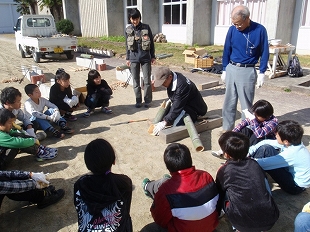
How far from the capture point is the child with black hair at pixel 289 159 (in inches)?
104

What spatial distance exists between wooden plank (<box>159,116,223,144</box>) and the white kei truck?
8.77m

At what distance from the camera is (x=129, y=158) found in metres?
3.83

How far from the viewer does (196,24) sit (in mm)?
13773

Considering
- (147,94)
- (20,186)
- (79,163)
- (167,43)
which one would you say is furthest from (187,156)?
(167,43)

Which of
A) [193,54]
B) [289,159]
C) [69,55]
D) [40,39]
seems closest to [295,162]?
[289,159]

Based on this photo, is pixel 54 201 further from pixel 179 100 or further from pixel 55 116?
pixel 179 100

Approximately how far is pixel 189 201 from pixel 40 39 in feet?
35.2

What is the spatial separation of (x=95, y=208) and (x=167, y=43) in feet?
48.5

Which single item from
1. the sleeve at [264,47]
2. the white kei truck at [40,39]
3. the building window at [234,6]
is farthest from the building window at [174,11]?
the sleeve at [264,47]

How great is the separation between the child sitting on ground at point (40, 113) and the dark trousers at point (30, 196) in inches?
72.1

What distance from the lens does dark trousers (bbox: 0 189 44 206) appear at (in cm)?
263

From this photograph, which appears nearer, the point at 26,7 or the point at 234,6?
the point at 234,6

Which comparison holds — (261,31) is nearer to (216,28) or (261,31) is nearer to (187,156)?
(187,156)

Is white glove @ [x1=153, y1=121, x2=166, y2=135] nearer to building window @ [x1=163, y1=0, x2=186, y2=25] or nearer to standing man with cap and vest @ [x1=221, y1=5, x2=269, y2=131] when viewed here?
standing man with cap and vest @ [x1=221, y1=5, x2=269, y2=131]
